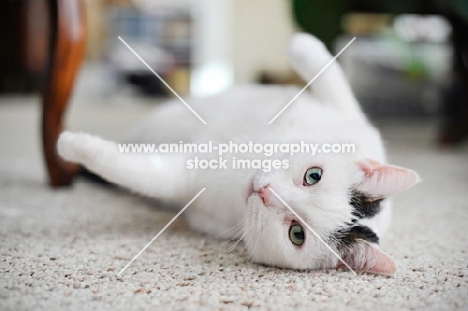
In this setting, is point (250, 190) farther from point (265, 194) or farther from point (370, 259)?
point (370, 259)

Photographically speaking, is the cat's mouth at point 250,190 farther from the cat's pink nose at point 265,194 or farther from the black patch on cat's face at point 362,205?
the black patch on cat's face at point 362,205

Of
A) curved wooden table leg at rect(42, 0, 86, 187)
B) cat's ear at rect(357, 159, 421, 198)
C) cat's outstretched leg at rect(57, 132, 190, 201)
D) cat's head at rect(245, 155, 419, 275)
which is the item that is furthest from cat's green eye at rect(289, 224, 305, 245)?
curved wooden table leg at rect(42, 0, 86, 187)

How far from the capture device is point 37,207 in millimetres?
1029

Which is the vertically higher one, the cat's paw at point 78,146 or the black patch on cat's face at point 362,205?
the cat's paw at point 78,146

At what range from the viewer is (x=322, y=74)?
1061mm

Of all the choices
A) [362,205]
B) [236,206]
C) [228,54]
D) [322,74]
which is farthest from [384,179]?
[228,54]

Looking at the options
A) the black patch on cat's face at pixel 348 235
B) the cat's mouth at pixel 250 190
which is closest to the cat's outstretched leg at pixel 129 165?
the cat's mouth at pixel 250 190

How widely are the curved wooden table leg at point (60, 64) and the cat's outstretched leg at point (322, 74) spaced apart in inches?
20.1

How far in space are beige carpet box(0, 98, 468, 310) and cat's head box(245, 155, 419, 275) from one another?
1.2 inches

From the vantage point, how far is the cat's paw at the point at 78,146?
78cm

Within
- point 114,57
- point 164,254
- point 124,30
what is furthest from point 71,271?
point 124,30

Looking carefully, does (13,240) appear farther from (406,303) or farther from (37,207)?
(406,303)

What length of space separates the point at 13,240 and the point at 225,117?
52 centimetres

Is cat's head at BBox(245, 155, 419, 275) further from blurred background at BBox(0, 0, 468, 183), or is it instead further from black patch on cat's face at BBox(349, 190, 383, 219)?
blurred background at BBox(0, 0, 468, 183)
